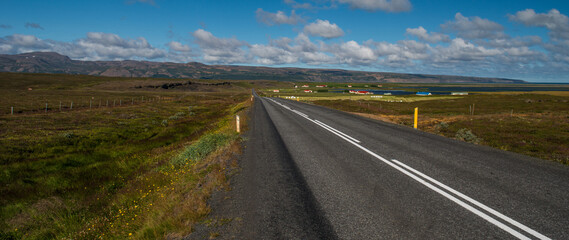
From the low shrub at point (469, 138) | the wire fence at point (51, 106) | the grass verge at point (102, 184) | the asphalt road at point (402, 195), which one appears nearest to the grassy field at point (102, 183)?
the grass verge at point (102, 184)

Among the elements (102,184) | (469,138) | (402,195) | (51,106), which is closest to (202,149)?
(102,184)

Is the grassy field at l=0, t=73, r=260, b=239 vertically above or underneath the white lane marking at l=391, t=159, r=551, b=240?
underneath

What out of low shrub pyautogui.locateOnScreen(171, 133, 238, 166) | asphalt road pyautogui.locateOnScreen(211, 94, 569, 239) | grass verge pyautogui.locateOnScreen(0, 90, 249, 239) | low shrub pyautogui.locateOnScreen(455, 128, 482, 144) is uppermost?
low shrub pyautogui.locateOnScreen(455, 128, 482, 144)

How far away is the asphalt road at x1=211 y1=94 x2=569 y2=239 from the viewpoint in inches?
176

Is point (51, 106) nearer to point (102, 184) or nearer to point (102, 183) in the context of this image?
point (102, 183)

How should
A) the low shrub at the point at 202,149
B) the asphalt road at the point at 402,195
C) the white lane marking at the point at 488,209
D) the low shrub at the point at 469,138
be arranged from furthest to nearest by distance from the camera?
the low shrub at the point at 469,138
the low shrub at the point at 202,149
the asphalt road at the point at 402,195
the white lane marking at the point at 488,209

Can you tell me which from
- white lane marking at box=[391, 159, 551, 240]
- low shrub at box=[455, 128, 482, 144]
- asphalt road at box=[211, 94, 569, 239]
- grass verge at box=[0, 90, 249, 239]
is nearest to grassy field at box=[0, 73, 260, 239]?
grass verge at box=[0, 90, 249, 239]

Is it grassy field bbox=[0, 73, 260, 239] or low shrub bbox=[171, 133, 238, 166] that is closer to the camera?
grassy field bbox=[0, 73, 260, 239]

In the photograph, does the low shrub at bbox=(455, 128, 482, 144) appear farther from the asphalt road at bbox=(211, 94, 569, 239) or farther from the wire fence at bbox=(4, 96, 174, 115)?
the wire fence at bbox=(4, 96, 174, 115)

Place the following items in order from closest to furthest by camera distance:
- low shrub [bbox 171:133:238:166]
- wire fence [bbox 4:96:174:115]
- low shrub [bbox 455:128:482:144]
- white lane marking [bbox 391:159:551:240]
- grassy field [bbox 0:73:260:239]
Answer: white lane marking [bbox 391:159:551:240], grassy field [bbox 0:73:260:239], low shrub [bbox 171:133:238:166], low shrub [bbox 455:128:482:144], wire fence [bbox 4:96:174:115]

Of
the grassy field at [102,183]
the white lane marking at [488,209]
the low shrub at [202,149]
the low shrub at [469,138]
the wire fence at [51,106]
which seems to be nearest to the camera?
the white lane marking at [488,209]

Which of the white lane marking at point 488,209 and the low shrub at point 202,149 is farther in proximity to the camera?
the low shrub at point 202,149

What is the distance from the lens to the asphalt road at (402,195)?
4.46 m

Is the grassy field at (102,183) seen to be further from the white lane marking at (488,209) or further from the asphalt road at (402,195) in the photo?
the white lane marking at (488,209)
